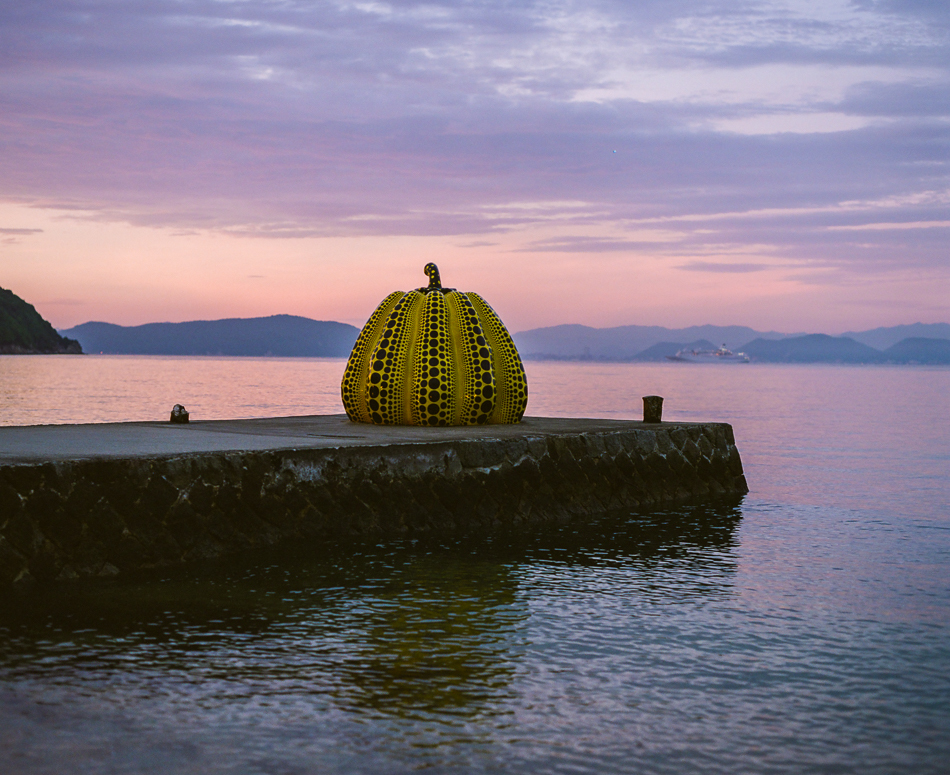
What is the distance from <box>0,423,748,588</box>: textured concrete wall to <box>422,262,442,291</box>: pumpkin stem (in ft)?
14.7

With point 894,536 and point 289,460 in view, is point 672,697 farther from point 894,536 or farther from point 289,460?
point 894,536

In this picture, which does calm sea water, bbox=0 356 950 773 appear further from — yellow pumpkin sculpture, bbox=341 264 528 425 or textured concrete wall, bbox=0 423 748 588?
yellow pumpkin sculpture, bbox=341 264 528 425

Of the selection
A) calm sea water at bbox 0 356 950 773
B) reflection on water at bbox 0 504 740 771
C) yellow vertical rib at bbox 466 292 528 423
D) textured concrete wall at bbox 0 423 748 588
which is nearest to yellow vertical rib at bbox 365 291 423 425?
yellow vertical rib at bbox 466 292 528 423

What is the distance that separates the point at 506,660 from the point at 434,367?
395 inches

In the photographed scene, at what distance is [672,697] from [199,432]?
10.0 meters

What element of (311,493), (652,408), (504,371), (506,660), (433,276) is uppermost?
(433,276)

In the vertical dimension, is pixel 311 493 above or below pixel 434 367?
below

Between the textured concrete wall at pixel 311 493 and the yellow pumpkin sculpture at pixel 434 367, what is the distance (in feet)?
7.67

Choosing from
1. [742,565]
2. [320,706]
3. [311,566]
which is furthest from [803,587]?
[320,706]

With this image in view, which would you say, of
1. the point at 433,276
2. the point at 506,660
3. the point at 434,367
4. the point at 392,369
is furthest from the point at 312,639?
the point at 433,276

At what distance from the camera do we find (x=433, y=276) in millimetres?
19891

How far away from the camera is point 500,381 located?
1869cm

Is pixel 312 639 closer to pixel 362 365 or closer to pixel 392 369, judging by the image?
pixel 392 369

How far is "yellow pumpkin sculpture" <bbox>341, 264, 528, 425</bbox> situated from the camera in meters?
18.1
